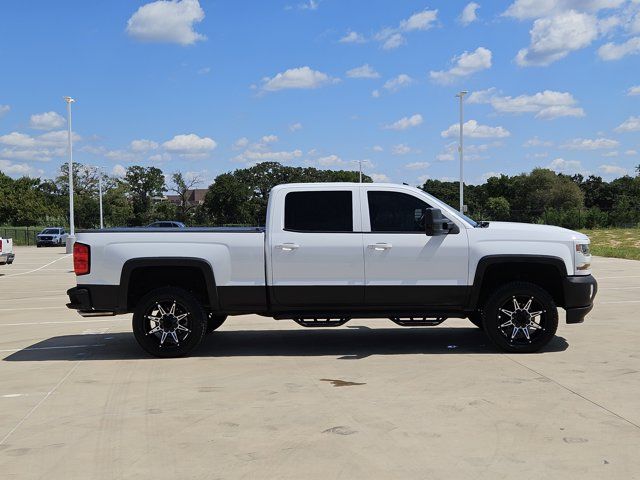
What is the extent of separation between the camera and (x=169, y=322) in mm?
8031

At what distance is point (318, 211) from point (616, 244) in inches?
1227

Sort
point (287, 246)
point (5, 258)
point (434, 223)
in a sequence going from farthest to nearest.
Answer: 1. point (5, 258)
2. point (287, 246)
3. point (434, 223)

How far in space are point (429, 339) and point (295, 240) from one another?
8.68 ft

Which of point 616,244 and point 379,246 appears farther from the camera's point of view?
point 616,244

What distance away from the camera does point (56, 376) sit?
721 centimetres

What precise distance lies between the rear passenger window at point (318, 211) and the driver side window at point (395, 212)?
29 centimetres

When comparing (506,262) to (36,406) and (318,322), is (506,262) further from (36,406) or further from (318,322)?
(36,406)

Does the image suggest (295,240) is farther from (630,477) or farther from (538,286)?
(630,477)

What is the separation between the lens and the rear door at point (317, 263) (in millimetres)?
7875

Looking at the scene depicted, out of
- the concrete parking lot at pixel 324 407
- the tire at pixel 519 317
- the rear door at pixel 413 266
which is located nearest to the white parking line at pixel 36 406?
the concrete parking lot at pixel 324 407

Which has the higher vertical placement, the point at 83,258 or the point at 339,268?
the point at 83,258

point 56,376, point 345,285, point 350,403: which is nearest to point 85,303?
point 56,376

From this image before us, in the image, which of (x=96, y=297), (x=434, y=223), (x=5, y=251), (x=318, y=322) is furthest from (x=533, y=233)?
(x=5, y=251)

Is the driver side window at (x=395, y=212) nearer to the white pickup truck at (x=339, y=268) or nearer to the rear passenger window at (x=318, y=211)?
the white pickup truck at (x=339, y=268)
